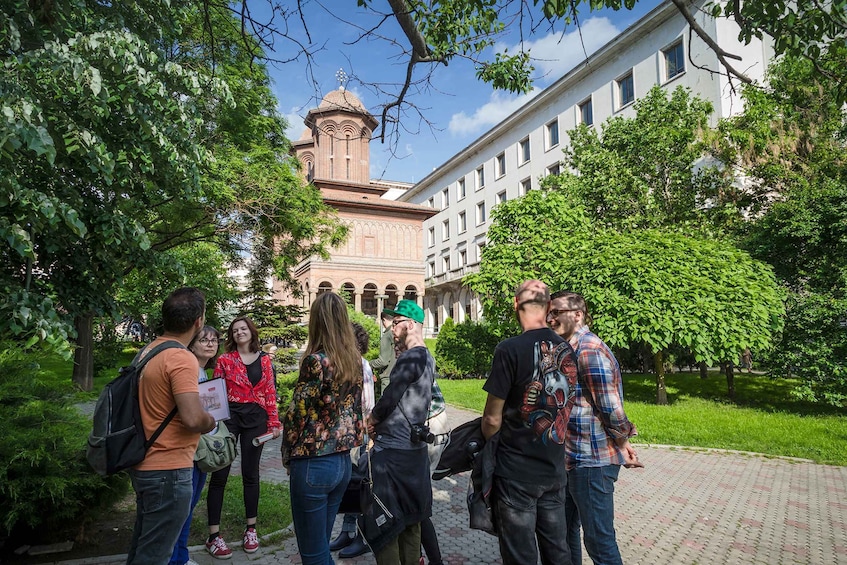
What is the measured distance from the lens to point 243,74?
16062mm

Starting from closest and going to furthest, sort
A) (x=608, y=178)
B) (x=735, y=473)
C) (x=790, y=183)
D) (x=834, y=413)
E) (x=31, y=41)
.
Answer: (x=31, y=41) < (x=735, y=473) < (x=834, y=413) < (x=790, y=183) < (x=608, y=178)

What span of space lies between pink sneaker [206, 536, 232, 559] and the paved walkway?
2.1 inches

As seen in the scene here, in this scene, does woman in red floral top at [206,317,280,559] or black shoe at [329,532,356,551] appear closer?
woman in red floral top at [206,317,280,559]

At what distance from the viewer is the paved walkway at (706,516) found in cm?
458

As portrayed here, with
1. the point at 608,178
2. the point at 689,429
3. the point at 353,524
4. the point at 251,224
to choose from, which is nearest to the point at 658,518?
the point at 353,524

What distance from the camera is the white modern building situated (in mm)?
26578

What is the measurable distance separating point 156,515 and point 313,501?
0.82 metres

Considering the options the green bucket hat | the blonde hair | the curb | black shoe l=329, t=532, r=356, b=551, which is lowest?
black shoe l=329, t=532, r=356, b=551

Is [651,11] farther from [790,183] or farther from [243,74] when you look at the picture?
[243,74]

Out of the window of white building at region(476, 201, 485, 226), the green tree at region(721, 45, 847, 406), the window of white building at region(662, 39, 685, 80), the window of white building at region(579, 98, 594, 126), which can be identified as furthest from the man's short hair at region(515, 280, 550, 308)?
the window of white building at region(476, 201, 485, 226)

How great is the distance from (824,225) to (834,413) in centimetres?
469

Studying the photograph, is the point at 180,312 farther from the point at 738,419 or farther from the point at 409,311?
the point at 738,419

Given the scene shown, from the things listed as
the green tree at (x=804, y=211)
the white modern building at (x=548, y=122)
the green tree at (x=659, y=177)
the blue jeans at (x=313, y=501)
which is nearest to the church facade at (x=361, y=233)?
the white modern building at (x=548, y=122)

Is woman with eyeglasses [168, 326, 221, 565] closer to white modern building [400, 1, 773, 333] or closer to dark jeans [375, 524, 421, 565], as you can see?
dark jeans [375, 524, 421, 565]
